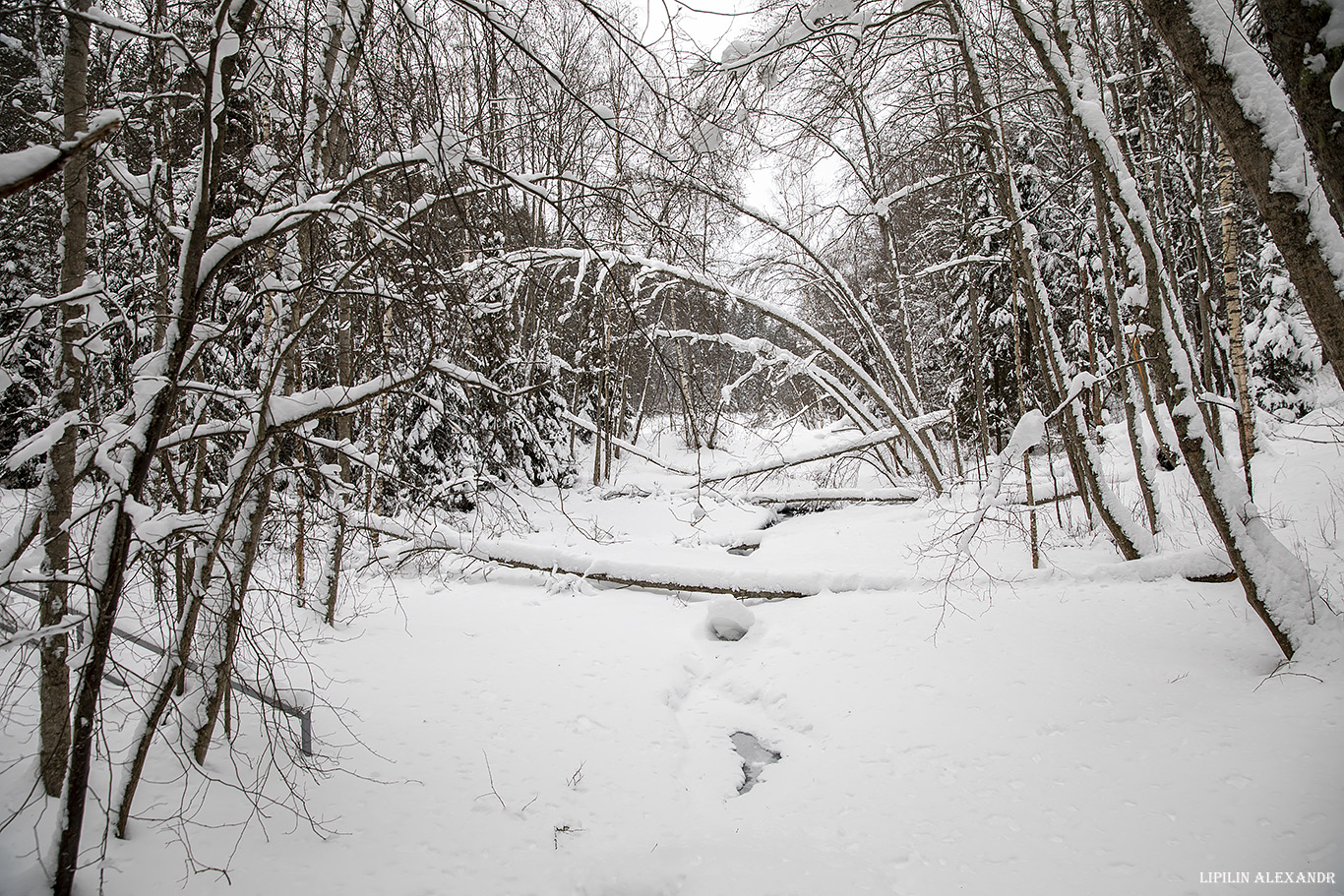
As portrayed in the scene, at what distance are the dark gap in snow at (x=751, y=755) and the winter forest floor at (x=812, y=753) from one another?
0.23 ft

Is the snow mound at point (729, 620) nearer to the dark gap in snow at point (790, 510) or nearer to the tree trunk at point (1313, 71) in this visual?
the dark gap in snow at point (790, 510)

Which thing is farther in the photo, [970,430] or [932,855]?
[970,430]

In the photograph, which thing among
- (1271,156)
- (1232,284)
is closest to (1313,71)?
(1271,156)

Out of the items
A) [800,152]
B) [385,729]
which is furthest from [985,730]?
Answer: [800,152]

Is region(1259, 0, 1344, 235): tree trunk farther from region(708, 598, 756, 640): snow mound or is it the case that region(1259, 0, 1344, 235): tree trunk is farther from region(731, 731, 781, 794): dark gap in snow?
region(708, 598, 756, 640): snow mound

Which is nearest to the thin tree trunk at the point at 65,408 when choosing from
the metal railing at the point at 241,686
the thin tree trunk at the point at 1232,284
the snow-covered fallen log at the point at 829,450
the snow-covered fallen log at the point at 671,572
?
the metal railing at the point at 241,686

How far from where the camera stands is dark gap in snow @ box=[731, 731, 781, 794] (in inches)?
149

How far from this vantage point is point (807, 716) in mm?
4336

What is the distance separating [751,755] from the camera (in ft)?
13.3

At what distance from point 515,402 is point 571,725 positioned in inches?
91.7

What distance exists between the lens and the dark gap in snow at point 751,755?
12.4 ft

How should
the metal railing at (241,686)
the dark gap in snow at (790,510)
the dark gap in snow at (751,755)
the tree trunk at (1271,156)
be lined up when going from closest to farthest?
the tree trunk at (1271,156)
the metal railing at (241,686)
the dark gap in snow at (751,755)
the dark gap in snow at (790,510)

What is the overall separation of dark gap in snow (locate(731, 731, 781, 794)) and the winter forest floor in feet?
0.23

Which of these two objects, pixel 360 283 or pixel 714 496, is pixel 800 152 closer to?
pixel 714 496
